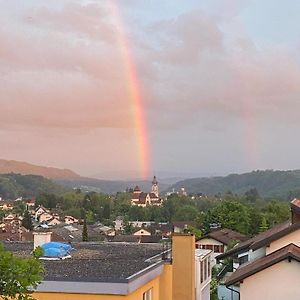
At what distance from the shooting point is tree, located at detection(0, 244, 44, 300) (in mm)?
8086

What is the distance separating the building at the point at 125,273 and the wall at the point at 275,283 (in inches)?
103

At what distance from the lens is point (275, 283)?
13.7 m

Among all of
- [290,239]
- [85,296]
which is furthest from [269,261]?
[85,296]

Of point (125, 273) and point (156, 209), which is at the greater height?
point (125, 273)

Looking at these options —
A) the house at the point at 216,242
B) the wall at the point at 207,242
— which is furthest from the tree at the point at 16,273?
the wall at the point at 207,242

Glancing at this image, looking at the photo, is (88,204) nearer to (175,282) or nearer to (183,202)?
(183,202)

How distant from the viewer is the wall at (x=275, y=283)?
44.7 ft

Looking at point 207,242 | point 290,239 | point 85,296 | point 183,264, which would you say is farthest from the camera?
point 207,242

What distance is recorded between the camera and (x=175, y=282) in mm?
18047

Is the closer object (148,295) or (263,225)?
(148,295)

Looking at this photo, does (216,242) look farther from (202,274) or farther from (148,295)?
(148,295)

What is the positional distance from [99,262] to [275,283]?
4.87m

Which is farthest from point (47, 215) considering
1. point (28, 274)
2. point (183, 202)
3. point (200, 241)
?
point (28, 274)

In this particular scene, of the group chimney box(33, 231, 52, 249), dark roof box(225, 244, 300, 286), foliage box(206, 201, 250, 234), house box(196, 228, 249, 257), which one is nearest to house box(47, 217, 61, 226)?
foliage box(206, 201, 250, 234)
